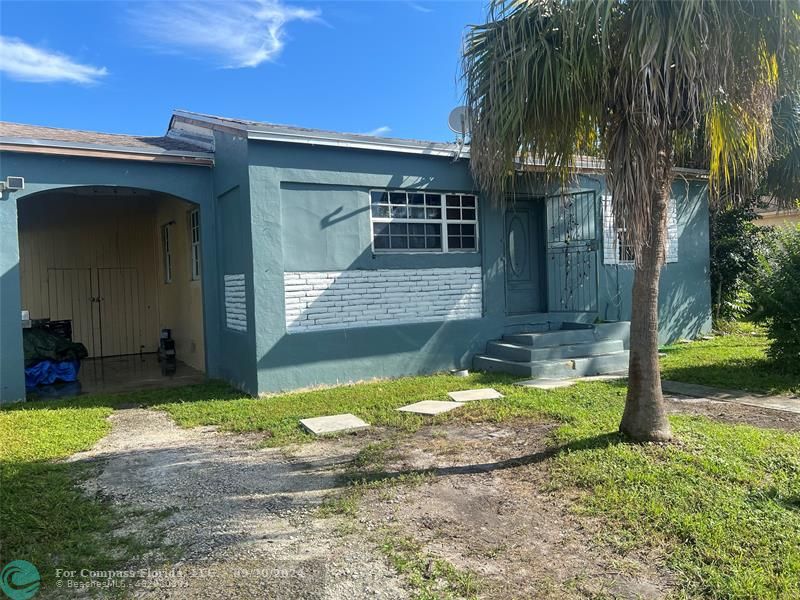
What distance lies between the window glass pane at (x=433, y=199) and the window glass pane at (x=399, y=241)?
775 millimetres

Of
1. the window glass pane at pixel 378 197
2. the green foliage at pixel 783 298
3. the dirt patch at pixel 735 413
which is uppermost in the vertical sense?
the window glass pane at pixel 378 197

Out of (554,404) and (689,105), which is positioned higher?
(689,105)

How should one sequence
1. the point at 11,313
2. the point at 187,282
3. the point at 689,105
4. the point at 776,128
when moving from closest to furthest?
1. the point at 689,105
2. the point at 11,313
3. the point at 776,128
4. the point at 187,282

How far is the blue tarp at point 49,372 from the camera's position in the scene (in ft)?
31.4

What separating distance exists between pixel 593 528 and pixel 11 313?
807cm

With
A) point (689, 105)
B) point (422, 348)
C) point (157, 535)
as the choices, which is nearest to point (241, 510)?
point (157, 535)

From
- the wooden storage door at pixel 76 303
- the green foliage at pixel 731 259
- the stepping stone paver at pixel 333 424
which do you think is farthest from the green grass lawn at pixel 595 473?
the green foliage at pixel 731 259

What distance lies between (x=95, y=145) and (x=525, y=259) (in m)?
7.59

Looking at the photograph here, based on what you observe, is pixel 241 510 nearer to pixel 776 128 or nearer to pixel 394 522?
pixel 394 522

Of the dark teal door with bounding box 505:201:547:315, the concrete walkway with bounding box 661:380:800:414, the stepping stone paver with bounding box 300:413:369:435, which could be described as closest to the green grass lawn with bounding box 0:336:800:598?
the stepping stone paver with bounding box 300:413:369:435

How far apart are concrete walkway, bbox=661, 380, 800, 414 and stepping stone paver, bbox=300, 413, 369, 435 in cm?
429

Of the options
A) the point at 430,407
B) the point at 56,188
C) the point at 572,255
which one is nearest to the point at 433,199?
the point at 572,255

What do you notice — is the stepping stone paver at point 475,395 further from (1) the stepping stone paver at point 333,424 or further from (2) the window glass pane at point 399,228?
(2) the window glass pane at point 399,228

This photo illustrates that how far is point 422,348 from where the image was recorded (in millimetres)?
9617
